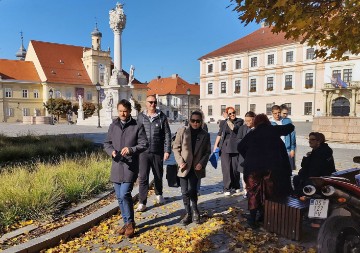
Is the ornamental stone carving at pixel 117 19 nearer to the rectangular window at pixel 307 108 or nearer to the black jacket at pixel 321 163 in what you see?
the rectangular window at pixel 307 108

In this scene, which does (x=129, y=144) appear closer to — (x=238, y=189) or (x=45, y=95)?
(x=238, y=189)

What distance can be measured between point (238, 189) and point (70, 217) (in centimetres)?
353

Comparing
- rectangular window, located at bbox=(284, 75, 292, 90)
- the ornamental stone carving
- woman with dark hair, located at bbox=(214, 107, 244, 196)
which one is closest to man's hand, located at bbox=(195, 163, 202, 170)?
woman with dark hair, located at bbox=(214, 107, 244, 196)

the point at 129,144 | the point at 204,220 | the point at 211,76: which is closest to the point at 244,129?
the point at 204,220

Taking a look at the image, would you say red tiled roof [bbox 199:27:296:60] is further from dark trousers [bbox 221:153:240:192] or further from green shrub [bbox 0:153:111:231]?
green shrub [bbox 0:153:111:231]

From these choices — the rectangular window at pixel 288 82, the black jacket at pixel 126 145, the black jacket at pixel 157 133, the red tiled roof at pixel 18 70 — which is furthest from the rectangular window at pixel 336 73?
the red tiled roof at pixel 18 70

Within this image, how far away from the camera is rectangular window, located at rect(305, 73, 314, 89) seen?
5225 centimetres

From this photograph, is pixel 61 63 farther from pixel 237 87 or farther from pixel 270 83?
pixel 270 83

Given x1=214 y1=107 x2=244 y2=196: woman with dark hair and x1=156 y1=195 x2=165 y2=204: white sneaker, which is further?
x1=214 y1=107 x2=244 y2=196: woman with dark hair

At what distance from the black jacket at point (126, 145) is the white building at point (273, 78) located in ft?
150

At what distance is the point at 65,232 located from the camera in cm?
471

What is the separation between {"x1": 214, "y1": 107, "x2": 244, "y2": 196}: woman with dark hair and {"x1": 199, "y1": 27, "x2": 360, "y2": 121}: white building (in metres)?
43.1

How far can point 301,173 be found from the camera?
557 cm

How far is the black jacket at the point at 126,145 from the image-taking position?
4762 millimetres
